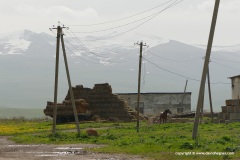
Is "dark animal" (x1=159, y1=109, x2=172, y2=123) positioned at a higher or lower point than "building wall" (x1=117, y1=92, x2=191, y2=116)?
lower

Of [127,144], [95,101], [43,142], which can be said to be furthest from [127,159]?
[95,101]

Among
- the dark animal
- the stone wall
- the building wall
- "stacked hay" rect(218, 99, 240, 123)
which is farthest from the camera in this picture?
the building wall

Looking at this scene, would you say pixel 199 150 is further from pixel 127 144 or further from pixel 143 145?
pixel 127 144

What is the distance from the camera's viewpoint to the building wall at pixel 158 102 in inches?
4151

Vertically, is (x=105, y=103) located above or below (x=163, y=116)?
above

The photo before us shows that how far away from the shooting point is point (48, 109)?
80688 mm

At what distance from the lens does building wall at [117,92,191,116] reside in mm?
105438

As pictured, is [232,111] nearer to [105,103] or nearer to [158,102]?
[105,103]

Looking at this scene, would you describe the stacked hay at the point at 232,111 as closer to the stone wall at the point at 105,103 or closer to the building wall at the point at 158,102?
the stone wall at the point at 105,103

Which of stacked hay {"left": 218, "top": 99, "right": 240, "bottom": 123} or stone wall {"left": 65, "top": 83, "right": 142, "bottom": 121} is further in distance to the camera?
stone wall {"left": 65, "top": 83, "right": 142, "bottom": 121}

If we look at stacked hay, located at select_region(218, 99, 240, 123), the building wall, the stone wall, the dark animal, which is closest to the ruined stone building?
stacked hay, located at select_region(218, 99, 240, 123)

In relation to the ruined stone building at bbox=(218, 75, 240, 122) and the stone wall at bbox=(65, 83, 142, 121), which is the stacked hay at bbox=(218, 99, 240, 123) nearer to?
the ruined stone building at bbox=(218, 75, 240, 122)

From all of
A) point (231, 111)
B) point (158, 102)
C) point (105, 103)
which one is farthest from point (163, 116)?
point (158, 102)

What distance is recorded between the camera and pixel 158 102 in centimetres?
10594
